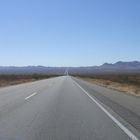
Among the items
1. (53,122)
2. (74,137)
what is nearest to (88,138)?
(74,137)

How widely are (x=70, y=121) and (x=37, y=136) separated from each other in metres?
2.59

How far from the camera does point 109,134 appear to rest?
8406 mm

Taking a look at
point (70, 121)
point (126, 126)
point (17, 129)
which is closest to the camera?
point (17, 129)

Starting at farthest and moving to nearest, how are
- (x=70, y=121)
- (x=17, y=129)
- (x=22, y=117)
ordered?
(x=22, y=117)
(x=70, y=121)
(x=17, y=129)

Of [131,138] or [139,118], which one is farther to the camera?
[139,118]

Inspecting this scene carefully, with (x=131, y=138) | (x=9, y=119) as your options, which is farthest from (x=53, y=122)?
(x=131, y=138)

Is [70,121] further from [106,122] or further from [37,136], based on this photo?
[37,136]

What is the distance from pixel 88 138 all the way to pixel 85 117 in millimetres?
3736

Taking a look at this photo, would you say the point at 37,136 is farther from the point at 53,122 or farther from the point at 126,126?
the point at 126,126

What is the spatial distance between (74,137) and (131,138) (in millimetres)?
1290

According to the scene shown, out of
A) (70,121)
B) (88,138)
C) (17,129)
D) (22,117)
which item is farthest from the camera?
(22,117)

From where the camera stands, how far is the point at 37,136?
8.02m

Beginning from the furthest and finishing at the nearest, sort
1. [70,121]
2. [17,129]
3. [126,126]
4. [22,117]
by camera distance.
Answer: [22,117] < [70,121] < [126,126] < [17,129]

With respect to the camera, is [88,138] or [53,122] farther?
[53,122]
